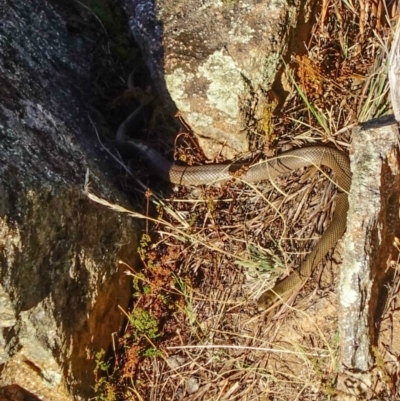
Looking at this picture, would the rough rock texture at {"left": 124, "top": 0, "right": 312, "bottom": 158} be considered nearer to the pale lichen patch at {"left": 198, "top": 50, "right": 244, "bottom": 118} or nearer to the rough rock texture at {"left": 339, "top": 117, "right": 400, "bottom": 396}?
the pale lichen patch at {"left": 198, "top": 50, "right": 244, "bottom": 118}

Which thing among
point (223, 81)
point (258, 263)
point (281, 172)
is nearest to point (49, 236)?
point (258, 263)

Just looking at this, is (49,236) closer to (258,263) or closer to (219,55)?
(258,263)

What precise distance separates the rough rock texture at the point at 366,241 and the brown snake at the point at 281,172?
0.37 m

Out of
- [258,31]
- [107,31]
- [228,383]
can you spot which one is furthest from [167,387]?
[107,31]

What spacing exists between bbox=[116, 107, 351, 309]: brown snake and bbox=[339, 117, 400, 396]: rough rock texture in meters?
0.37

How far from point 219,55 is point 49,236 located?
51.5 inches

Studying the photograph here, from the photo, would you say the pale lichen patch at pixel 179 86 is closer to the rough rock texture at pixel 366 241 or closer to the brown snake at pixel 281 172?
the brown snake at pixel 281 172

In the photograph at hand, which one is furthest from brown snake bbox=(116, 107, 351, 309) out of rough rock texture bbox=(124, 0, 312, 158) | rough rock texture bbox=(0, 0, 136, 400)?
rough rock texture bbox=(0, 0, 136, 400)

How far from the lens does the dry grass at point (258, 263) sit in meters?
3.24

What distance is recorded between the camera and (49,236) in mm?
2910

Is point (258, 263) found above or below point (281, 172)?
below

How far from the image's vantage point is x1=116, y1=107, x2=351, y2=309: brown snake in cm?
335

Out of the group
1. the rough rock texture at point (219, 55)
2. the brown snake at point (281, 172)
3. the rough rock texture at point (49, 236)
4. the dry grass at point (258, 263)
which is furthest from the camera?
the rough rock texture at point (219, 55)

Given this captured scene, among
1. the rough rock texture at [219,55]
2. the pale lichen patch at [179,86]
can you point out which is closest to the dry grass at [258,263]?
the rough rock texture at [219,55]
